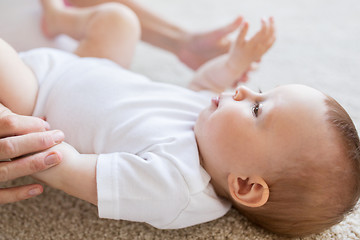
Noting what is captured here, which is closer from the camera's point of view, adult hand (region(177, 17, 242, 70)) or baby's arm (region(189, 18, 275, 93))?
baby's arm (region(189, 18, 275, 93))

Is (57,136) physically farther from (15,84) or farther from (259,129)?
(259,129)

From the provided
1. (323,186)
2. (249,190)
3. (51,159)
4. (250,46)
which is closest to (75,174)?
(51,159)

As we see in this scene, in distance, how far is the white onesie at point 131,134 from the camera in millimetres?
742

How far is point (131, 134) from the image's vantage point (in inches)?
32.3

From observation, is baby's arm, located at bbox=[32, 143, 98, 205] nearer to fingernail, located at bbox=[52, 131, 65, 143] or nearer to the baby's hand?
fingernail, located at bbox=[52, 131, 65, 143]

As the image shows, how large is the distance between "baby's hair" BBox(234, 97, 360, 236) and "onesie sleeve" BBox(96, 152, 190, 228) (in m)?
0.17

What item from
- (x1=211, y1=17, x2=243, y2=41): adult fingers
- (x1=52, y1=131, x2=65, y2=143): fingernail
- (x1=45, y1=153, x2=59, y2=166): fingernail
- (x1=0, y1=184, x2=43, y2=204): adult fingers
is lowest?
(x1=0, y1=184, x2=43, y2=204): adult fingers

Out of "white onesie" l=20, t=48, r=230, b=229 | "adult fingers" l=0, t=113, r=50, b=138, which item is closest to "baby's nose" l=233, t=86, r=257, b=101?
"white onesie" l=20, t=48, r=230, b=229

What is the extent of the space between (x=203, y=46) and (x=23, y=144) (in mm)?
682

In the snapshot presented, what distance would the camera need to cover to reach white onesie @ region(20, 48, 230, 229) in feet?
2.43

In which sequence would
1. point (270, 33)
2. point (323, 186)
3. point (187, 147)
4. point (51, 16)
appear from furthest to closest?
1. point (51, 16)
2. point (270, 33)
3. point (187, 147)
4. point (323, 186)

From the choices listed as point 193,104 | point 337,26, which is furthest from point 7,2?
point 337,26

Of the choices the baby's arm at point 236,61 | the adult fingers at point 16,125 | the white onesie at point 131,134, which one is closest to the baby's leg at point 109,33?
the white onesie at point 131,134

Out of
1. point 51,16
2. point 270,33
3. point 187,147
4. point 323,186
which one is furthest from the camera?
point 51,16
